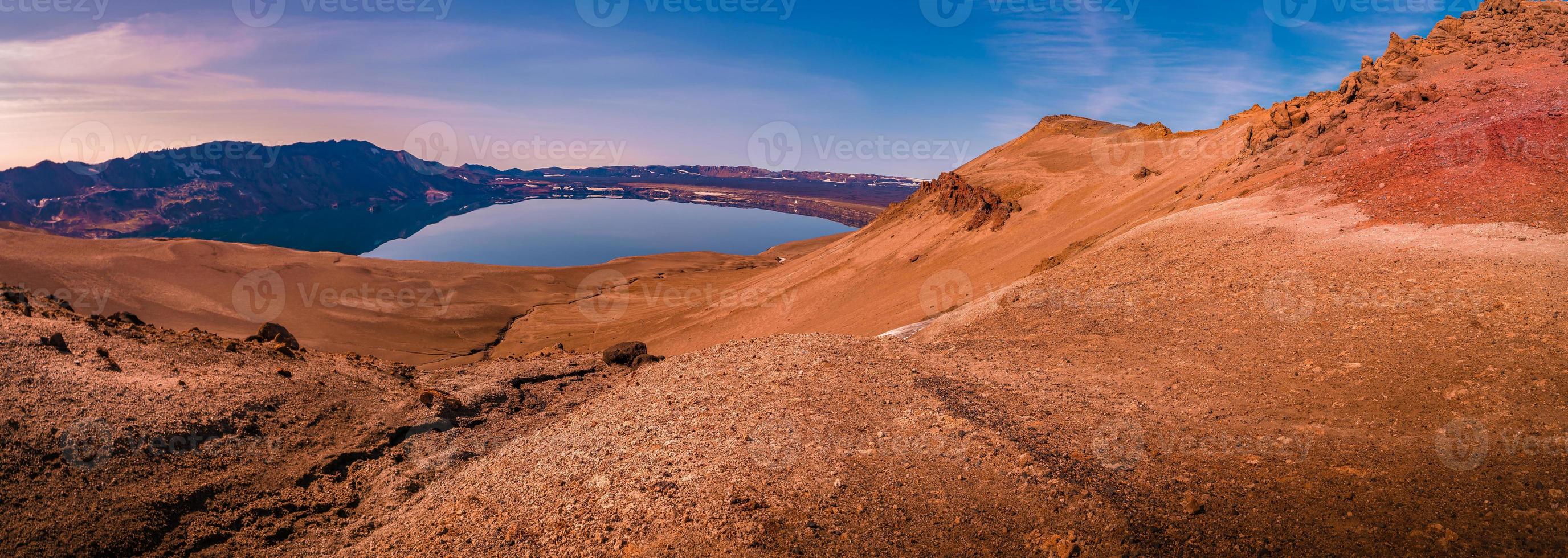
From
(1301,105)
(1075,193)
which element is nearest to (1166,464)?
(1301,105)

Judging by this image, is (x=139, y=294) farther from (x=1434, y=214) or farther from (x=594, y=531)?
(x=1434, y=214)

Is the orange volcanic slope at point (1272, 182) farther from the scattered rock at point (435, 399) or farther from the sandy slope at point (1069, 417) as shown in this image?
the scattered rock at point (435, 399)

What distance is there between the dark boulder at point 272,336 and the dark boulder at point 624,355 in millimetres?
5460

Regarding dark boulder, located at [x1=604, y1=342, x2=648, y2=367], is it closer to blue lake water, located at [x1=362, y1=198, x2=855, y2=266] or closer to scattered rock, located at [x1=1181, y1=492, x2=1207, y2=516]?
scattered rock, located at [x1=1181, y1=492, x2=1207, y2=516]

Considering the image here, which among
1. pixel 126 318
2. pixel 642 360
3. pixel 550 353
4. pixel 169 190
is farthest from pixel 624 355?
pixel 169 190

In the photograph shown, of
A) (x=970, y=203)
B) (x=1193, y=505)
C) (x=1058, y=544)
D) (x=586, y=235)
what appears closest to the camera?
(x=1058, y=544)

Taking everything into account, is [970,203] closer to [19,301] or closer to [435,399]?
[435,399]

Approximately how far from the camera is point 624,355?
13.6 metres

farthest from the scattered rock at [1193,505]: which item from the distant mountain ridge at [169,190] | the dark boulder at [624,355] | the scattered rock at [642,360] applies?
the distant mountain ridge at [169,190]

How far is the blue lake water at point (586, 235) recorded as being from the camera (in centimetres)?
10703

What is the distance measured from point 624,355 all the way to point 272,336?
629 cm

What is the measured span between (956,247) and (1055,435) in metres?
22.8

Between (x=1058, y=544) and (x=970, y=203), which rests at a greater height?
(x=970, y=203)

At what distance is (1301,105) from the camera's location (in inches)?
861
